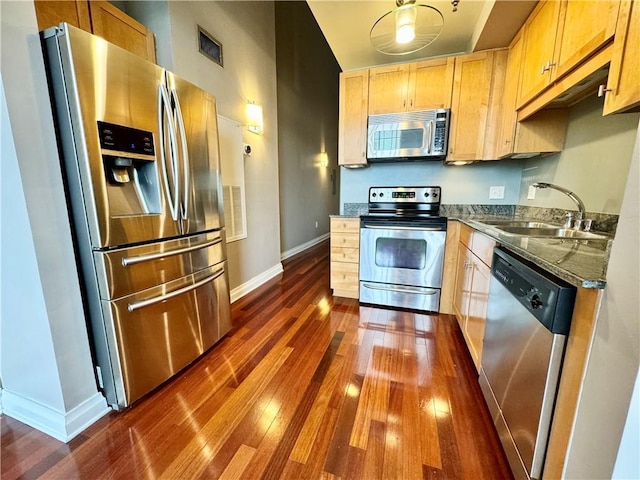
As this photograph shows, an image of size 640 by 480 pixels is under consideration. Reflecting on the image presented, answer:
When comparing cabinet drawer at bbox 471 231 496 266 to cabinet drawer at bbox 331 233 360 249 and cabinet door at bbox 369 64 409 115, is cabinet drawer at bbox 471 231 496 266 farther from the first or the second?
cabinet door at bbox 369 64 409 115

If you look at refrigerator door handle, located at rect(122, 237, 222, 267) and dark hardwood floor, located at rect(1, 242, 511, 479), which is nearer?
dark hardwood floor, located at rect(1, 242, 511, 479)

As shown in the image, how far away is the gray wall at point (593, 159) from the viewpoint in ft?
4.41

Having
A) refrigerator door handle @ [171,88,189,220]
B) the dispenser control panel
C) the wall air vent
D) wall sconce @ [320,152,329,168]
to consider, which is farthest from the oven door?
wall sconce @ [320,152,329,168]

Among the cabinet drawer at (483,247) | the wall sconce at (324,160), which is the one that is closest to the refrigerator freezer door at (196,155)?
the cabinet drawer at (483,247)

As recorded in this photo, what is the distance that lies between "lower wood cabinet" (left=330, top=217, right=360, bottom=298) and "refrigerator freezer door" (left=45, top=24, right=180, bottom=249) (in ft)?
5.47

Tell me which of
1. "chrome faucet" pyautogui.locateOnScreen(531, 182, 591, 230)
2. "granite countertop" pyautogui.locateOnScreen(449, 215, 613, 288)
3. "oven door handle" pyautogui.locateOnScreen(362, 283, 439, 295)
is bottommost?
"oven door handle" pyautogui.locateOnScreen(362, 283, 439, 295)

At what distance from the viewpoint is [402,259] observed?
2465 millimetres

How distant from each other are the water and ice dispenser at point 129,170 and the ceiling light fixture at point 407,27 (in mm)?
Result: 1727

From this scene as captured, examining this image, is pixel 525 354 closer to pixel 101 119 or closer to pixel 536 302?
pixel 536 302

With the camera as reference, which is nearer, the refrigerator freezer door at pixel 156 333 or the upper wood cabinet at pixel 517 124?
the refrigerator freezer door at pixel 156 333

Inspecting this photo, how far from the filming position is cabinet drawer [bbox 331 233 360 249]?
8.71ft

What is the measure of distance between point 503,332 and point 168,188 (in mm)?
1796

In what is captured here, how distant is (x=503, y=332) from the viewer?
3.86ft

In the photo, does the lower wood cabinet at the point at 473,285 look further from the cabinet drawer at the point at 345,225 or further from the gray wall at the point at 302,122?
the gray wall at the point at 302,122
